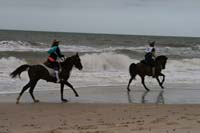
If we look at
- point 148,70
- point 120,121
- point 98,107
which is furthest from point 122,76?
point 120,121

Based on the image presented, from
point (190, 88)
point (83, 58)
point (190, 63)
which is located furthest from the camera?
point (190, 63)

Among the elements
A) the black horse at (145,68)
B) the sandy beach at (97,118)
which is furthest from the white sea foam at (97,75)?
the sandy beach at (97,118)

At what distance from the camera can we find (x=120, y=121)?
975cm

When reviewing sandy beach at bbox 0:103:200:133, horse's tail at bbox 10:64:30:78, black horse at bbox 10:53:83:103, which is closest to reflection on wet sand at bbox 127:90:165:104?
sandy beach at bbox 0:103:200:133

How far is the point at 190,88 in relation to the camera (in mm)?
17859

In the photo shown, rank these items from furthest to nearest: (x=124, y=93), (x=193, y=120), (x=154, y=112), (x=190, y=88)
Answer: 1. (x=190, y=88)
2. (x=124, y=93)
3. (x=154, y=112)
4. (x=193, y=120)

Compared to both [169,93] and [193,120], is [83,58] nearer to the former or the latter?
[169,93]

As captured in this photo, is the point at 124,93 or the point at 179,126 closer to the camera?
the point at 179,126

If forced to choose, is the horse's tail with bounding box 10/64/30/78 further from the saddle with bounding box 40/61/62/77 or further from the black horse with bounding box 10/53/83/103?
the saddle with bounding box 40/61/62/77

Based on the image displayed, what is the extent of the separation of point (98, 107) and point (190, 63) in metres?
22.3

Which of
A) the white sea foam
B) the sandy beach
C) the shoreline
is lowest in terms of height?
the sandy beach

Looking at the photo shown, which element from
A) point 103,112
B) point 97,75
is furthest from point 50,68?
point 97,75

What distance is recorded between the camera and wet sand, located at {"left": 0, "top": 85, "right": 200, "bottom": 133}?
28.5 feet

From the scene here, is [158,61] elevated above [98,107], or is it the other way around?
[158,61]
